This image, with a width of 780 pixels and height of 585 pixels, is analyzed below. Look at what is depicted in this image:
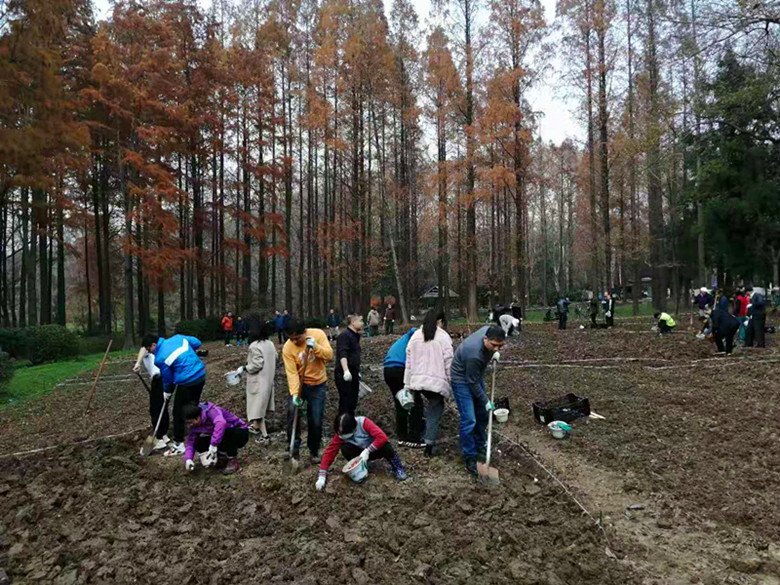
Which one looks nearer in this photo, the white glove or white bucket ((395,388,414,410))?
the white glove

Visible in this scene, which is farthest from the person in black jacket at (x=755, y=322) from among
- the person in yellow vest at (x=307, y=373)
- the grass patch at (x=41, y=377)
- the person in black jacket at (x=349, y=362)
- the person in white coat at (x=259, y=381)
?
the grass patch at (x=41, y=377)

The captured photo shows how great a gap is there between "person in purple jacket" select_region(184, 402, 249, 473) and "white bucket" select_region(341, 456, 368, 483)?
132 cm

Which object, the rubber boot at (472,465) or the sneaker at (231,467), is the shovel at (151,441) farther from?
the rubber boot at (472,465)

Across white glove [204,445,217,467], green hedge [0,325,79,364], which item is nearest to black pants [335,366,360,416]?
white glove [204,445,217,467]

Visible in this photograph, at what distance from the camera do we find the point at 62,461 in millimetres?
6000

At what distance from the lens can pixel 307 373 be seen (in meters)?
5.46

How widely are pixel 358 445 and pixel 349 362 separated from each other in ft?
3.31

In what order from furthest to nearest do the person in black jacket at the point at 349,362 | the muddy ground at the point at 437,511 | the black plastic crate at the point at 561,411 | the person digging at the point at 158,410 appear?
the black plastic crate at the point at 561,411
the person digging at the point at 158,410
the person in black jacket at the point at 349,362
the muddy ground at the point at 437,511

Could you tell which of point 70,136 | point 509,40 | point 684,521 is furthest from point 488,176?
point 684,521

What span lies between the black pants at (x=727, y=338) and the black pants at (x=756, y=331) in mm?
1060

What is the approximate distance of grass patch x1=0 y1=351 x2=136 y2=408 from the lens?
11547 mm

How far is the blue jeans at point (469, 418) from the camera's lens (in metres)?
5.00

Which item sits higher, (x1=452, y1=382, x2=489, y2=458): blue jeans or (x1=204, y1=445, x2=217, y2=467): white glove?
(x1=452, y1=382, x2=489, y2=458): blue jeans

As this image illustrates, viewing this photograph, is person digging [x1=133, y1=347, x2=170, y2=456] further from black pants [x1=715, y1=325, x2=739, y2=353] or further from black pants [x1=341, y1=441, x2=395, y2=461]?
black pants [x1=715, y1=325, x2=739, y2=353]
